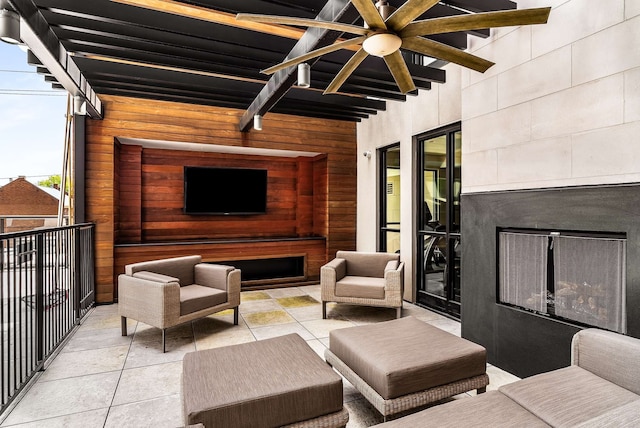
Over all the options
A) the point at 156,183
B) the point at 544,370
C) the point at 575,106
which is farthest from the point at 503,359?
the point at 156,183

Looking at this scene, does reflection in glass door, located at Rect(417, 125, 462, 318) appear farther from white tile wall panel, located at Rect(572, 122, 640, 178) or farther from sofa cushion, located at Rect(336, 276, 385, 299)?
white tile wall panel, located at Rect(572, 122, 640, 178)

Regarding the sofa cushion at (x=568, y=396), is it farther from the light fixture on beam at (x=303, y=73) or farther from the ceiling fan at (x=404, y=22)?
the light fixture on beam at (x=303, y=73)

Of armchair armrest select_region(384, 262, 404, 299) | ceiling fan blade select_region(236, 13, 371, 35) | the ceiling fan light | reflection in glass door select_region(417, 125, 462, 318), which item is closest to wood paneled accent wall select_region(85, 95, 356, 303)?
reflection in glass door select_region(417, 125, 462, 318)

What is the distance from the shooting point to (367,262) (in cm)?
470

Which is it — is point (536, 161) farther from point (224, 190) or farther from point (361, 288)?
point (224, 190)

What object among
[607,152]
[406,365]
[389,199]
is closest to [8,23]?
[406,365]

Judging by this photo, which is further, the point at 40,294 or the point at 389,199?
the point at 389,199

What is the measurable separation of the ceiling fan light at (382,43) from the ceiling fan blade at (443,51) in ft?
0.39

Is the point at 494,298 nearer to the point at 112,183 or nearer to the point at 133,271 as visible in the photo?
the point at 133,271

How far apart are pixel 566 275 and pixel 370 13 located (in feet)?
7.47

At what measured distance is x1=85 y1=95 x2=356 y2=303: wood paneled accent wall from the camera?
4785 mm

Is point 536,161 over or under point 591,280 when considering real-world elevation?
over

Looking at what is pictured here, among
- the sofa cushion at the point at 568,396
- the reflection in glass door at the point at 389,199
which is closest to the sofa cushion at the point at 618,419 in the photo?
the sofa cushion at the point at 568,396

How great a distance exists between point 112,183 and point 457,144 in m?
4.58
